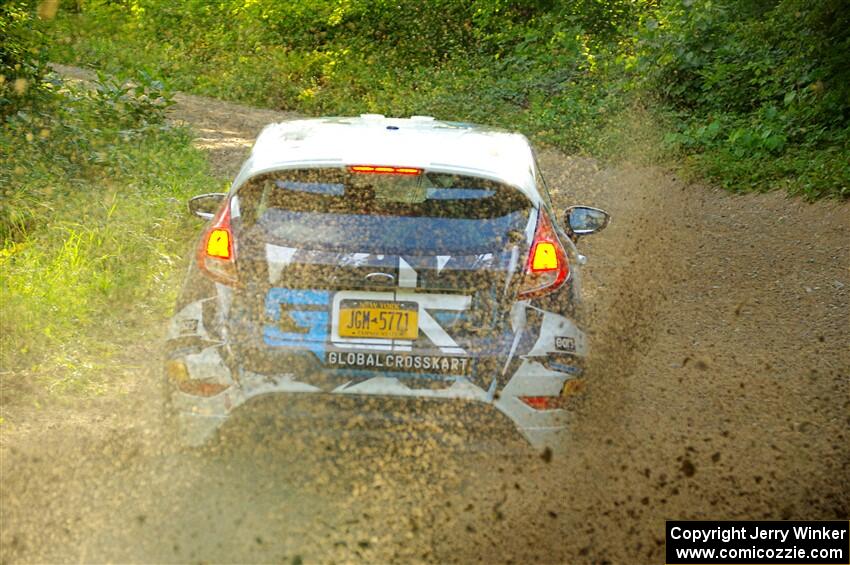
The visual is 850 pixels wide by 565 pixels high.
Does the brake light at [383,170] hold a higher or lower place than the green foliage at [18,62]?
lower

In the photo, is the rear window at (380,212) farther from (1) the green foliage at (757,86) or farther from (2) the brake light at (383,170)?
(1) the green foliage at (757,86)

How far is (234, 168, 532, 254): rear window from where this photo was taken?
468 cm

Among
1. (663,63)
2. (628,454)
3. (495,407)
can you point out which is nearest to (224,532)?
(495,407)

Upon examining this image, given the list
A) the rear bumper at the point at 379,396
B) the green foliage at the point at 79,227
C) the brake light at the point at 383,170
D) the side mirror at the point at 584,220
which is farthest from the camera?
the green foliage at the point at 79,227

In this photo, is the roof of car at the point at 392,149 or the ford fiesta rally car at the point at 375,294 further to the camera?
the roof of car at the point at 392,149

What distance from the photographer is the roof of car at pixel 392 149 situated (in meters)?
4.85

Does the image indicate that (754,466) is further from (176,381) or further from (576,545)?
(176,381)

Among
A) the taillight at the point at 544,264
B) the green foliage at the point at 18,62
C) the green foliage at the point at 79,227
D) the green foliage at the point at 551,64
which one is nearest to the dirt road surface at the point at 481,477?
the taillight at the point at 544,264

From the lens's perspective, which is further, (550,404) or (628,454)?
(628,454)

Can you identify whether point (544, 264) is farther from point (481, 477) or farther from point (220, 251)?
point (220, 251)

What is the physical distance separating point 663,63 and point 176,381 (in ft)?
50.8

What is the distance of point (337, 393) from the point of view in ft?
14.9

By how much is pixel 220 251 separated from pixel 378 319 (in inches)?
29.3

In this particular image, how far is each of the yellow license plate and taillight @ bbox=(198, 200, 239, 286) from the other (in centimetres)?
49
